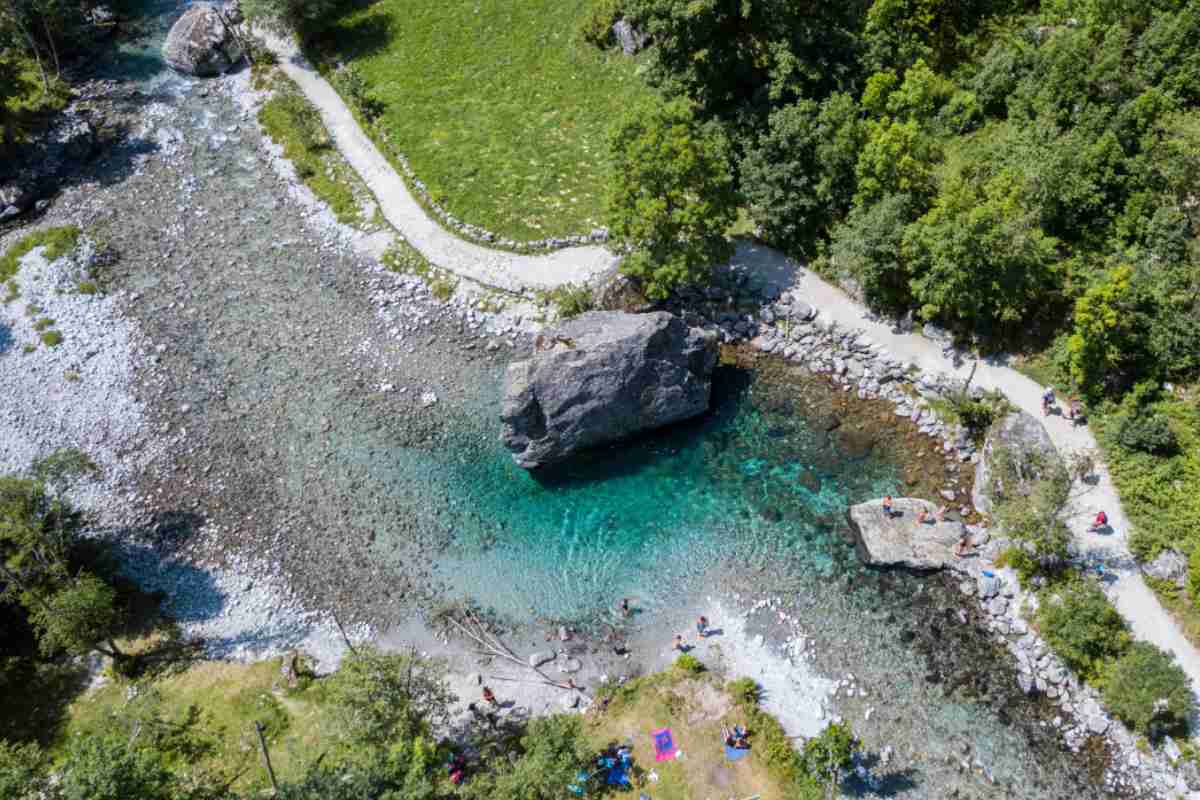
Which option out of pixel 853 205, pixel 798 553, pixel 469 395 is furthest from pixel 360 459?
pixel 853 205

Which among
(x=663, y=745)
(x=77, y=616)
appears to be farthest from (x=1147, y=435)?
(x=77, y=616)

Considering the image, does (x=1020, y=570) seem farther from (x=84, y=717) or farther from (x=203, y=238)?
(x=203, y=238)

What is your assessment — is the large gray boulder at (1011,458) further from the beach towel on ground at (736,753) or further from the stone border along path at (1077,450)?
the beach towel on ground at (736,753)

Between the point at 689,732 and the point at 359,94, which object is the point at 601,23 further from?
the point at 689,732

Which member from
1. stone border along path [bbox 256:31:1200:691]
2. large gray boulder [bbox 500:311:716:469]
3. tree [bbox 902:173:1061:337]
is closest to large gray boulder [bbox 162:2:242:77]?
stone border along path [bbox 256:31:1200:691]

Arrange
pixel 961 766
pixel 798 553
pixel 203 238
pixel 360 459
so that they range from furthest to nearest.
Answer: pixel 203 238, pixel 360 459, pixel 798 553, pixel 961 766

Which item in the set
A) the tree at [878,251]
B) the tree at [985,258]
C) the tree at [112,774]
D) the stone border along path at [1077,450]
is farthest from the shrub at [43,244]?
the tree at [985,258]
